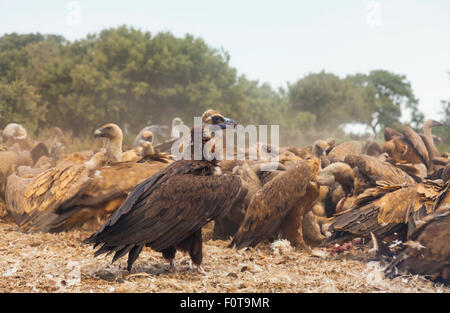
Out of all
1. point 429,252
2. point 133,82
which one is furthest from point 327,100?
point 429,252

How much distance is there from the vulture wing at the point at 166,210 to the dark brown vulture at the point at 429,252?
5.01 feet

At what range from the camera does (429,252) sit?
163 inches

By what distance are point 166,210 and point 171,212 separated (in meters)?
0.04

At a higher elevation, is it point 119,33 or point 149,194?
point 119,33

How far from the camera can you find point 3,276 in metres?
4.09

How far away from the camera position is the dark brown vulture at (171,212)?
3898 mm

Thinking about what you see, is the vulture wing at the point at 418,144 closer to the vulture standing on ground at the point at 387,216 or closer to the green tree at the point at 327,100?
the vulture standing on ground at the point at 387,216

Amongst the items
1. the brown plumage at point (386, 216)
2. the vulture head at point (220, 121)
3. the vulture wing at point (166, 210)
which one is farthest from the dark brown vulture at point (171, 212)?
the brown plumage at point (386, 216)

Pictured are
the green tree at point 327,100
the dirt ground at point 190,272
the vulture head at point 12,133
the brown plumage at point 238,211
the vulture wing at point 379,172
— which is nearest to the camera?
the dirt ground at point 190,272

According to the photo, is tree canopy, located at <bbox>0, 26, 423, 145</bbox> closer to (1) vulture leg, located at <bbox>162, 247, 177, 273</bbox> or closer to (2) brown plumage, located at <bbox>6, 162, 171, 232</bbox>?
(2) brown plumage, located at <bbox>6, 162, 171, 232</bbox>

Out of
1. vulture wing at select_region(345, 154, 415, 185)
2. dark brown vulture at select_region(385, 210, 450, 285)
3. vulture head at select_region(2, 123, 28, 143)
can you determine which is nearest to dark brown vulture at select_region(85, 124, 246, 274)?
dark brown vulture at select_region(385, 210, 450, 285)

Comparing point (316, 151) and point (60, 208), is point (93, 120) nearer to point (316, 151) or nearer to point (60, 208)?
point (316, 151)

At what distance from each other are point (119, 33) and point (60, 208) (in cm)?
2558
